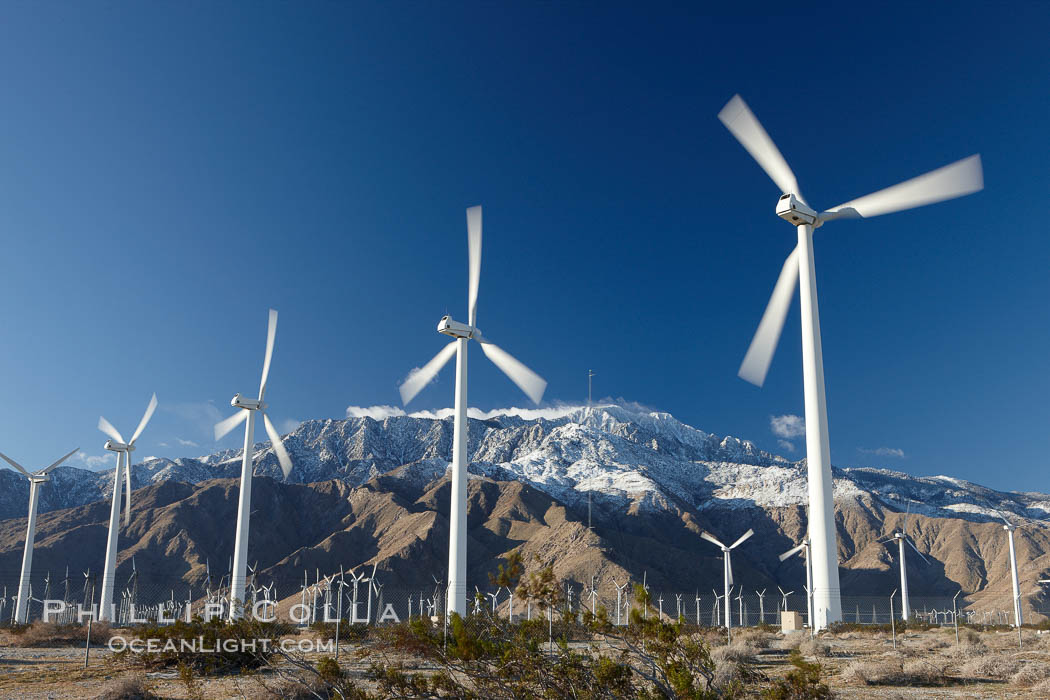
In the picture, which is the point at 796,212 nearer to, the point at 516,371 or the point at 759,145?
the point at 759,145

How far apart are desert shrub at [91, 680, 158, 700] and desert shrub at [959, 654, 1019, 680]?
19.1m

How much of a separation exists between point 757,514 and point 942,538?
121ft

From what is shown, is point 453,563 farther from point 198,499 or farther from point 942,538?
point 942,538

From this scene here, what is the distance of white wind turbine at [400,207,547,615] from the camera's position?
3978cm

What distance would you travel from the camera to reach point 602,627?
412 inches

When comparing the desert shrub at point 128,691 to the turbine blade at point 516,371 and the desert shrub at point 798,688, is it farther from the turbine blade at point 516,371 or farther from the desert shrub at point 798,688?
the turbine blade at point 516,371

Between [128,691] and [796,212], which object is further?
[796,212]

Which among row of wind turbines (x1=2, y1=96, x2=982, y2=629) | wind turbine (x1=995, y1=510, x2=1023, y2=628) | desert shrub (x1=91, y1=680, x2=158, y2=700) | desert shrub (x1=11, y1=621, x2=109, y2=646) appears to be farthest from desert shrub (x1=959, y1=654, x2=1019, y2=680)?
desert shrub (x1=11, y1=621, x2=109, y2=646)

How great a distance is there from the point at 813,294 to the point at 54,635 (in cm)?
3779

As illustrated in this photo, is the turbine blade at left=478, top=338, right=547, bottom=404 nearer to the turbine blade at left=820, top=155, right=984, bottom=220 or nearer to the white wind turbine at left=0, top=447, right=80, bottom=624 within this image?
the turbine blade at left=820, top=155, right=984, bottom=220

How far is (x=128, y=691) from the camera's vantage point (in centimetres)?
1608

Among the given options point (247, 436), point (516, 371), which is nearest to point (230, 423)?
point (247, 436)

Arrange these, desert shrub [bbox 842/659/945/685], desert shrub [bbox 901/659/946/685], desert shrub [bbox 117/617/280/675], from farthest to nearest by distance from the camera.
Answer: desert shrub [bbox 117/617/280/675]
desert shrub [bbox 901/659/946/685]
desert shrub [bbox 842/659/945/685]

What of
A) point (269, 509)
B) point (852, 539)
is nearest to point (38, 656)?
point (269, 509)
